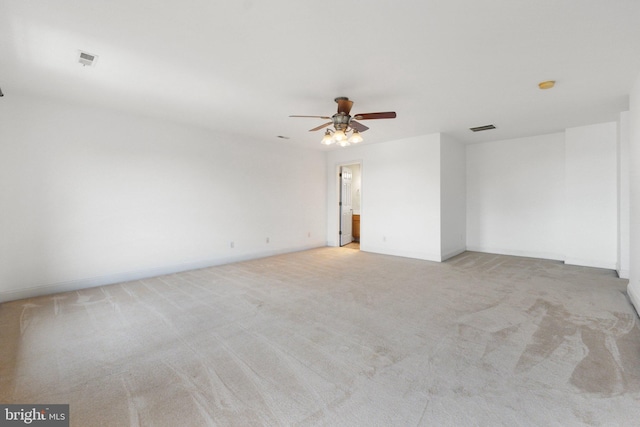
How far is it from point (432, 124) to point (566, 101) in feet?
6.02

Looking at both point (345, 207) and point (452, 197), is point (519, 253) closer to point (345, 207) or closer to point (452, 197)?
point (452, 197)

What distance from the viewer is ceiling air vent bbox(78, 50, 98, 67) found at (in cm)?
262

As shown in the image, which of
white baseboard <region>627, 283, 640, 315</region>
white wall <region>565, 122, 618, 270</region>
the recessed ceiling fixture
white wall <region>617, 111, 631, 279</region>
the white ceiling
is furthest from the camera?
white wall <region>565, 122, 618, 270</region>

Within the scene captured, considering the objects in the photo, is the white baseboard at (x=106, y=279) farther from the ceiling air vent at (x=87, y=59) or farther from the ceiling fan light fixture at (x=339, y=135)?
the ceiling fan light fixture at (x=339, y=135)

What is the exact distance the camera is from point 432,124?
507cm

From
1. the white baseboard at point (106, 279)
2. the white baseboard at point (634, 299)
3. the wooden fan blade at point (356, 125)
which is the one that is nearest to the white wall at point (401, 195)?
the wooden fan blade at point (356, 125)

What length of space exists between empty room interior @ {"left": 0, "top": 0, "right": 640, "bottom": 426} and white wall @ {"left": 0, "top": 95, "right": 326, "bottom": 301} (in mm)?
27

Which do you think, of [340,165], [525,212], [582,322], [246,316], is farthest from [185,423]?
[525,212]

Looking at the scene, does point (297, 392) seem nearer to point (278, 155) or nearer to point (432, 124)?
point (432, 124)

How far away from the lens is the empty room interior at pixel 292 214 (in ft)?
6.38

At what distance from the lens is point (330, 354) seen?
7.53 ft

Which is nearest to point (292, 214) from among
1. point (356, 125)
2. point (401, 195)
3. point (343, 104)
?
point (401, 195)

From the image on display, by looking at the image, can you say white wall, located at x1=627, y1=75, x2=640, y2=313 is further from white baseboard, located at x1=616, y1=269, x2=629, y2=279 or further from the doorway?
the doorway

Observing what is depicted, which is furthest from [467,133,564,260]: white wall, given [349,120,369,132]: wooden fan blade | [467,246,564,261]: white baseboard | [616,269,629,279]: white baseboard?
[349,120,369,132]: wooden fan blade
